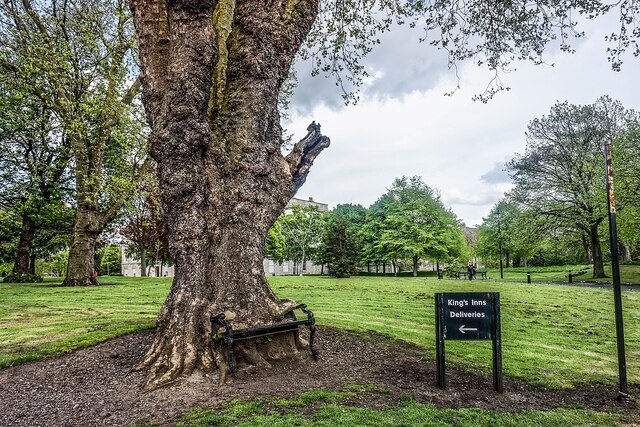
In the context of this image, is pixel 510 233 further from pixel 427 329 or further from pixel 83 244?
pixel 83 244

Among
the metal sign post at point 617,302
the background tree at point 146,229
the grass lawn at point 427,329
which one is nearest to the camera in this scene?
the metal sign post at point 617,302

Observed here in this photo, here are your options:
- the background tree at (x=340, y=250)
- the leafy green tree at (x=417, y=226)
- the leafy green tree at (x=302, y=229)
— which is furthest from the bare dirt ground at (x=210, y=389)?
the leafy green tree at (x=302, y=229)

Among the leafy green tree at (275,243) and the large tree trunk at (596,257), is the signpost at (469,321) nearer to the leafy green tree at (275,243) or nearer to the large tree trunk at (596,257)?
the large tree trunk at (596,257)

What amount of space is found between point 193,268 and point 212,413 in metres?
1.92

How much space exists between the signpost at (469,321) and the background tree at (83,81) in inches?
550

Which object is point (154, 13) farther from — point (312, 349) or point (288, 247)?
point (288, 247)

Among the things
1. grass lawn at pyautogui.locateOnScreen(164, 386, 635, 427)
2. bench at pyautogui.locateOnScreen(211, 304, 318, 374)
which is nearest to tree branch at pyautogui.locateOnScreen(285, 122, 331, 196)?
bench at pyautogui.locateOnScreen(211, 304, 318, 374)

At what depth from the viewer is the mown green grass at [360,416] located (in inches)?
143

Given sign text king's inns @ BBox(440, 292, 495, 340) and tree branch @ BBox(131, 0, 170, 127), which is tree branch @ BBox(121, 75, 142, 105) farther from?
sign text king's inns @ BBox(440, 292, 495, 340)

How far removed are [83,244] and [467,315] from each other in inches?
726

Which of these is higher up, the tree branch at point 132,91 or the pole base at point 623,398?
the tree branch at point 132,91

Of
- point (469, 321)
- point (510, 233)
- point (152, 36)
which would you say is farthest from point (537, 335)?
point (510, 233)

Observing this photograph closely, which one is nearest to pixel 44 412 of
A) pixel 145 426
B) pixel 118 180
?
pixel 145 426

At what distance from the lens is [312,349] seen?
5.54 m
